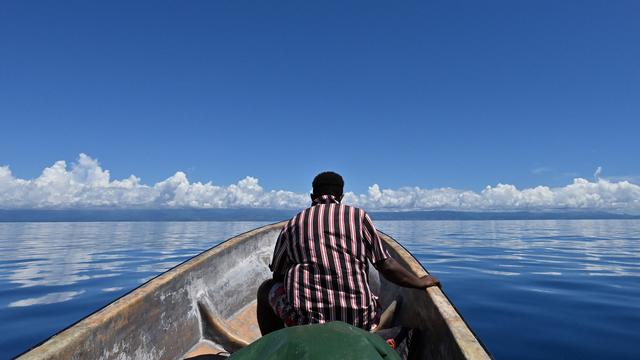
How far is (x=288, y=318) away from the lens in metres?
3.04

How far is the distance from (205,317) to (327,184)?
2.74 metres

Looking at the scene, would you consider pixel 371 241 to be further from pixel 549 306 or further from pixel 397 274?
pixel 549 306

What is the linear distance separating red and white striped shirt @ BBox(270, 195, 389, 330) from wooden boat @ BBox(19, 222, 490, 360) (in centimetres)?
71

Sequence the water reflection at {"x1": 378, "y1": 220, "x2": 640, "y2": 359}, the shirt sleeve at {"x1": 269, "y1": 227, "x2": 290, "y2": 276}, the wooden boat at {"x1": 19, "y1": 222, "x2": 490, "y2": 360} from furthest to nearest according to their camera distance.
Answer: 1. the water reflection at {"x1": 378, "y1": 220, "x2": 640, "y2": 359}
2. the shirt sleeve at {"x1": 269, "y1": 227, "x2": 290, "y2": 276}
3. the wooden boat at {"x1": 19, "y1": 222, "x2": 490, "y2": 360}

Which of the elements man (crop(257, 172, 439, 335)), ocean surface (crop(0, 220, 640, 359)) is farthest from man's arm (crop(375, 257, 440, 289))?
ocean surface (crop(0, 220, 640, 359))

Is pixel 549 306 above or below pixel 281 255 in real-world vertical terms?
below

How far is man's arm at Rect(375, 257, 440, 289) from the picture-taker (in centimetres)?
316

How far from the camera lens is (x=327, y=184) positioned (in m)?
3.22

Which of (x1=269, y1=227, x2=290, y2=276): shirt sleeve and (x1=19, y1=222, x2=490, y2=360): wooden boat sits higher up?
(x1=269, y1=227, x2=290, y2=276): shirt sleeve

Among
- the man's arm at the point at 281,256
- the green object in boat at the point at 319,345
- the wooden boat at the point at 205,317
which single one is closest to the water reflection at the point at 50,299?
the wooden boat at the point at 205,317

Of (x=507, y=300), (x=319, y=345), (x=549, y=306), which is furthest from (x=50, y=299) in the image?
(x=549, y=306)

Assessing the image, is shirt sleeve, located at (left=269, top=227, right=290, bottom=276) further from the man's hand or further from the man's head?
the man's hand

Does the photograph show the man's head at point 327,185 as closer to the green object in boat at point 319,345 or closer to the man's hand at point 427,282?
the man's hand at point 427,282

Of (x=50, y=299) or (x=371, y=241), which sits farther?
(x=50, y=299)
